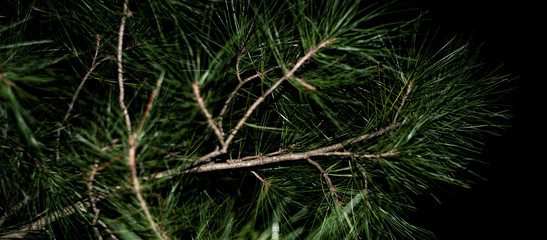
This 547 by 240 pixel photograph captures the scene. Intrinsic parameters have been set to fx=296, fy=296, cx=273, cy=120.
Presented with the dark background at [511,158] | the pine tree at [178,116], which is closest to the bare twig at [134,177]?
the pine tree at [178,116]

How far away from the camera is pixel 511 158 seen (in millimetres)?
826

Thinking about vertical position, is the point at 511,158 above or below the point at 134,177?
below

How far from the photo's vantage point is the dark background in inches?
31.6

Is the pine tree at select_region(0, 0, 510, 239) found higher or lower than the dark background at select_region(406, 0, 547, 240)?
higher

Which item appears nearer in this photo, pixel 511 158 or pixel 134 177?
pixel 134 177

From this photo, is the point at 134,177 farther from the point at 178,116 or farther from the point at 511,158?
the point at 511,158

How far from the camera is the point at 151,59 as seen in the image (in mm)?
330

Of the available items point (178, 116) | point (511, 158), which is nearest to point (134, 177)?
point (178, 116)

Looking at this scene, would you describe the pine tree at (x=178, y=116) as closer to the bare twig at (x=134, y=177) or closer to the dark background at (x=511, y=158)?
the bare twig at (x=134, y=177)

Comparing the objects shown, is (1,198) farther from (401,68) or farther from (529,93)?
(529,93)

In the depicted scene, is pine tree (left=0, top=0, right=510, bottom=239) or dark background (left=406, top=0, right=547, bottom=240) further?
dark background (left=406, top=0, right=547, bottom=240)

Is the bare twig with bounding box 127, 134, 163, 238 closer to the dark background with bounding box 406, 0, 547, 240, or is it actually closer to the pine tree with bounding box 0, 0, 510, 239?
the pine tree with bounding box 0, 0, 510, 239

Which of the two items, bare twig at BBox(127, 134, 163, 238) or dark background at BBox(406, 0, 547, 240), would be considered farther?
dark background at BBox(406, 0, 547, 240)

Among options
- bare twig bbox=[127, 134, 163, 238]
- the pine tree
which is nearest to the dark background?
the pine tree
